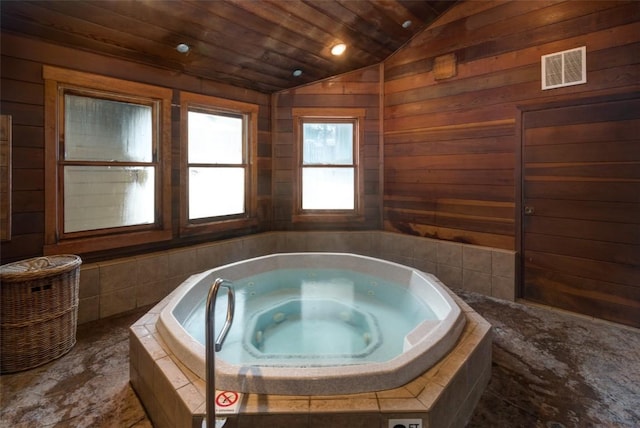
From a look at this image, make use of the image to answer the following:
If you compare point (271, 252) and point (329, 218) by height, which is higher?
point (329, 218)

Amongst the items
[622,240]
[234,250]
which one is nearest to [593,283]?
[622,240]

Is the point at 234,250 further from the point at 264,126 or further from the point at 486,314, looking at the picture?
the point at 486,314

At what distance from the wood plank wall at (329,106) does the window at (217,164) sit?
0.99 feet

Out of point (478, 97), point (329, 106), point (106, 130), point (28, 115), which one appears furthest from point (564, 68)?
point (28, 115)

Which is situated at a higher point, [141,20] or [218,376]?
[141,20]

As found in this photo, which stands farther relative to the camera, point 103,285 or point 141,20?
point 103,285

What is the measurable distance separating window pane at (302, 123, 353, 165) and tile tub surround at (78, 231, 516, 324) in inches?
34.3

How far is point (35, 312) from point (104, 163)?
125 cm

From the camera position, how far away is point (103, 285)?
264cm

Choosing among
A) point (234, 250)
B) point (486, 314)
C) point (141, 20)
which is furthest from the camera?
point (234, 250)

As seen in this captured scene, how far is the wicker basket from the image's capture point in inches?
75.6

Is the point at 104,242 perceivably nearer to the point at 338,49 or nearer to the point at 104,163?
the point at 104,163

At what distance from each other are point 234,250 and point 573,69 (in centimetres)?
344

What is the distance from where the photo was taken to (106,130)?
275 centimetres
